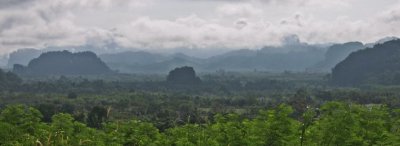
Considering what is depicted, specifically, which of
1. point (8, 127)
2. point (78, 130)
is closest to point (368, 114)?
point (78, 130)

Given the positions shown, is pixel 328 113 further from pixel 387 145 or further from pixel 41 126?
pixel 41 126

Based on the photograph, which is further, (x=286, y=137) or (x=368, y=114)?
(x=368, y=114)

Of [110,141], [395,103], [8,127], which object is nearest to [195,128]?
[110,141]

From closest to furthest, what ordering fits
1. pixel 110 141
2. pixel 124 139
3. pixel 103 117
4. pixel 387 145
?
1. pixel 387 145
2. pixel 110 141
3. pixel 124 139
4. pixel 103 117

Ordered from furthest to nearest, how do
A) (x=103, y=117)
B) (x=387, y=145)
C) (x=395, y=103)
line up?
(x=395, y=103)
(x=103, y=117)
(x=387, y=145)

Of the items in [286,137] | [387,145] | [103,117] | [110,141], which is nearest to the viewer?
[387,145]

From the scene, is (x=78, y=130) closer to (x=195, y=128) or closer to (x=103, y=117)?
(x=195, y=128)

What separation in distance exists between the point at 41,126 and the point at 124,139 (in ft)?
28.2

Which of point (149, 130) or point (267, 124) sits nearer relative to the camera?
point (267, 124)

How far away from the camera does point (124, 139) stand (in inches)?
2106

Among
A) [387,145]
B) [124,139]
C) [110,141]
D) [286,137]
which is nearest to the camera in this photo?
[387,145]

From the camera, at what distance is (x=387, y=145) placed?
4319 centimetres

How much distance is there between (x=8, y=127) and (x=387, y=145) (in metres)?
34.9

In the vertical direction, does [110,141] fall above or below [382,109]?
below
